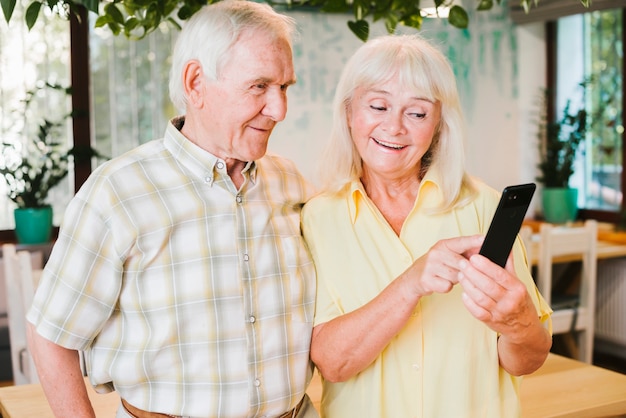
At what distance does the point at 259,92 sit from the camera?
4.49 ft

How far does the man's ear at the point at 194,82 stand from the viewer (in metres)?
1.39

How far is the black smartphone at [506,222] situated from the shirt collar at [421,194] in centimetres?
30

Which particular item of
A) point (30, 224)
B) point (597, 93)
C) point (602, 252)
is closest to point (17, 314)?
point (30, 224)

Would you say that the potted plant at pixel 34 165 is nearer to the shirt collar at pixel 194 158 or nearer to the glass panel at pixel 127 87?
the glass panel at pixel 127 87

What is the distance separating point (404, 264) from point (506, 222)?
314 millimetres

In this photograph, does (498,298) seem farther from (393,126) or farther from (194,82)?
(194,82)

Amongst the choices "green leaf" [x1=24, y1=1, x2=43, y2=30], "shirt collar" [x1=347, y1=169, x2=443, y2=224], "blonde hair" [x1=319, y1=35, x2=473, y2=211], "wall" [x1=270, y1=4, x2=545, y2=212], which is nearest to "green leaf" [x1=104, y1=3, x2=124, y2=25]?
"green leaf" [x1=24, y1=1, x2=43, y2=30]

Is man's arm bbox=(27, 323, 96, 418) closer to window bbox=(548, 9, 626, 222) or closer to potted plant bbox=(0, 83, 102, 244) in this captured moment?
potted plant bbox=(0, 83, 102, 244)

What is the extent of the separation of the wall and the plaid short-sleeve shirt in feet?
12.5

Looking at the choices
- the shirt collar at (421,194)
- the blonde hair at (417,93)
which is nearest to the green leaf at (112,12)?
the blonde hair at (417,93)

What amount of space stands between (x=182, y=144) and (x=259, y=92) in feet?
0.57

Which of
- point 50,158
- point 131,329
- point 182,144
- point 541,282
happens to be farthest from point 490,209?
point 50,158

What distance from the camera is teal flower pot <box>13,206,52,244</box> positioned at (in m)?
4.56

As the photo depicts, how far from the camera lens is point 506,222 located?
1247 millimetres
